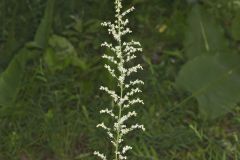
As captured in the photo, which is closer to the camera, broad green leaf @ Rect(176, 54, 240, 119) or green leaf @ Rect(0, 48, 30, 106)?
green leaf @ Rect(0, 48, 30, 106)

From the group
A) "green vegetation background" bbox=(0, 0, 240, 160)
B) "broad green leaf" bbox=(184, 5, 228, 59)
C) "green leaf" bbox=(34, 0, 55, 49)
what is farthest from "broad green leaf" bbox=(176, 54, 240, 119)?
"green leaf" bbox=(34, 0, 55, 49)

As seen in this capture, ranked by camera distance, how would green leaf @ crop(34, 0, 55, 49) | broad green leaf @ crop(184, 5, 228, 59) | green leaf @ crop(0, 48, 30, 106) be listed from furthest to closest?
1. broad green leaf @ crop(184, 5, 228, 59)
2. green leaf @ crop(34, 0, 55, 49)
3. green leaf @ crop(0, 48, 30, 106)

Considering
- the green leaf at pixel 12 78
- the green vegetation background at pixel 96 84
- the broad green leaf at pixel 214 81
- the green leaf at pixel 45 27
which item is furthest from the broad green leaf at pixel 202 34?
the green leaf at pixel 12 78

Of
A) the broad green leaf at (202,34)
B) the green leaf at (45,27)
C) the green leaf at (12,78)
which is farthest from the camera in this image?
the broad green leaf at (202,34)

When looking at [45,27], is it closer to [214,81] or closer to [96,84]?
[96,84]

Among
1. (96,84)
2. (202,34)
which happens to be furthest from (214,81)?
(96,84)

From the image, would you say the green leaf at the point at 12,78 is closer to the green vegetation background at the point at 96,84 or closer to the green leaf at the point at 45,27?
the green vegetation background at the point at 96,84

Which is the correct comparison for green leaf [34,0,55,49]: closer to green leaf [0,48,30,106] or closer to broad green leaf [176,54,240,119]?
green leaf [0,48,30,106]
